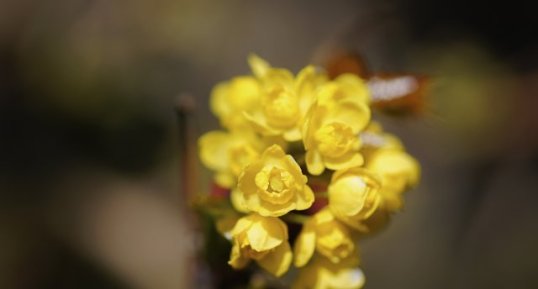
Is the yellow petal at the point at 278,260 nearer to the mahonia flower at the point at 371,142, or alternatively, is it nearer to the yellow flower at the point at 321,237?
the yellow flower at the point at 321,237

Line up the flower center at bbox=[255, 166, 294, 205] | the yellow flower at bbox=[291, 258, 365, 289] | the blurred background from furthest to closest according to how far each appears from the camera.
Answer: the blurred background < the yellow flower at bbox=[291, 258, 365, 289] < the flower center at bbox=[255, 166, 294, 205]

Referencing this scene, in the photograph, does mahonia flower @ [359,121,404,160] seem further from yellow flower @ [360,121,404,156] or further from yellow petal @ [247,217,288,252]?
yellow petal @ [247,217,288,252]

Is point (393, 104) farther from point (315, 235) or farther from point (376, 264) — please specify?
point (376, 264)

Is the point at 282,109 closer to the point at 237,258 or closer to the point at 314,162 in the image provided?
the point at 314,162

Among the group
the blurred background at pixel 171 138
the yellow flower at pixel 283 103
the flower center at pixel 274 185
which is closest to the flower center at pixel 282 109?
the yellow flower at pixel 283 103

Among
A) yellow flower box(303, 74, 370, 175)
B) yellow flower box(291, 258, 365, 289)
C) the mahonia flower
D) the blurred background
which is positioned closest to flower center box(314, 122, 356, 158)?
yellow flower box(303, 74, 370, 175)

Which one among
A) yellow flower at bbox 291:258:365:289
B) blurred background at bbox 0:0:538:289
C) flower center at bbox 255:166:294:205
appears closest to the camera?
flower center at bbox 255:166:294:205

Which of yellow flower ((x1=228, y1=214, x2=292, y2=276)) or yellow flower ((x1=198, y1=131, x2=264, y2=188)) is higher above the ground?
yellow flower ((x1=198, y1=131, x2=264, y2=188))
